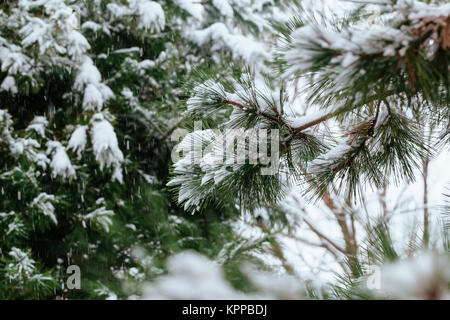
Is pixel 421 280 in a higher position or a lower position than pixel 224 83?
lower

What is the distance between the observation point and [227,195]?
1222mm

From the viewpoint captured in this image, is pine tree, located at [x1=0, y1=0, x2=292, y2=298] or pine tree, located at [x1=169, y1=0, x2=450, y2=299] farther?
pine tree, located at [x1=0, y1=0, x2=292, y2=298]

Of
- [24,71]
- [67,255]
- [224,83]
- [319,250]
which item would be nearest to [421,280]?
[224,83]

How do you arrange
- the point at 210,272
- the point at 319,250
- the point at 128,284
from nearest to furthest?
the point at 210,272
the point at 128,284
the point at 319,250

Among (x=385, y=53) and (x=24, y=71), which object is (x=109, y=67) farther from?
(x=385, y=53)

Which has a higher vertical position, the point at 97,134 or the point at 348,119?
the point at 97,134

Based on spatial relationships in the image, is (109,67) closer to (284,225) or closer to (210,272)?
(284,225)

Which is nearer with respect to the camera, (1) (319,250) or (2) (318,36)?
(2) (318,36)

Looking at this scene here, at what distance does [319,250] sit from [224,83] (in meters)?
7.60

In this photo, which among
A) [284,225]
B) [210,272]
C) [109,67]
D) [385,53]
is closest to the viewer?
[210,272]

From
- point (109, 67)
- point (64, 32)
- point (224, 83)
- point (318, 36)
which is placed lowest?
point (318, 36)

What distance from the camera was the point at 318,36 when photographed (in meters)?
0.67

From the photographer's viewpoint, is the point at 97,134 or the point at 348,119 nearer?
the point at 348,119

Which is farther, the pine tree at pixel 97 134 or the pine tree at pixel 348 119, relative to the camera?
the pine tree at pixel 97 134
